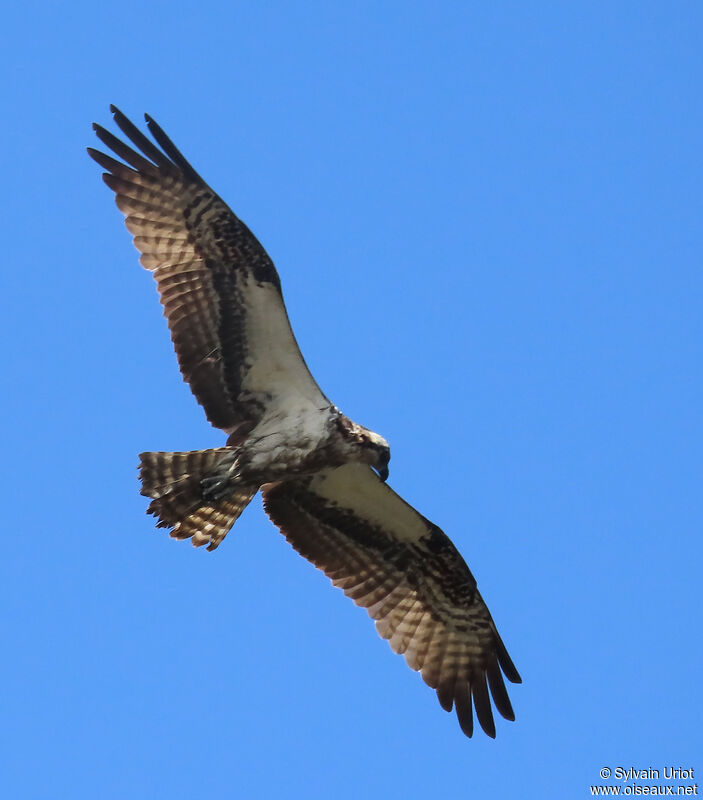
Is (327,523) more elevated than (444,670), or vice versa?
(327,523)

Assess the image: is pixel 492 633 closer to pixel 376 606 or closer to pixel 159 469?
pixel 376 606

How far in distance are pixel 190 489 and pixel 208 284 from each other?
157 centimetres

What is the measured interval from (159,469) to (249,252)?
178cm

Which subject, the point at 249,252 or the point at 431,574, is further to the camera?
the point at 431,574

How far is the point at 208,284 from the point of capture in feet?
28.7

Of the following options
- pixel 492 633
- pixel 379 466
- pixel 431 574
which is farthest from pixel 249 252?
pixel 492 633

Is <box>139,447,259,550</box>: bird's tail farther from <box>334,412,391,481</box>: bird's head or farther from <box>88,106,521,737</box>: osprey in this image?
<box>334,412,391,481</box>: bird's head

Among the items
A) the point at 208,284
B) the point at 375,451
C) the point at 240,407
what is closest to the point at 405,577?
the point at 375,451

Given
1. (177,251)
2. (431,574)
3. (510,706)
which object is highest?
(177,251)

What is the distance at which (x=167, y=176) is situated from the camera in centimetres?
895

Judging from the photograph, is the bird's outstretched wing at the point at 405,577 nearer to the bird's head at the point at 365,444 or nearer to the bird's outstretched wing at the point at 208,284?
the bird's head at the point at 365,444

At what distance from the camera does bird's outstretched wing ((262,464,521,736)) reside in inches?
373

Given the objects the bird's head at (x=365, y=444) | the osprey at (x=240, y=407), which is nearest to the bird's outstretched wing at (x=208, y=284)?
the osprey at (x=240, y=407)

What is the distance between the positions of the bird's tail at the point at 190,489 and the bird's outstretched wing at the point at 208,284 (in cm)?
45
